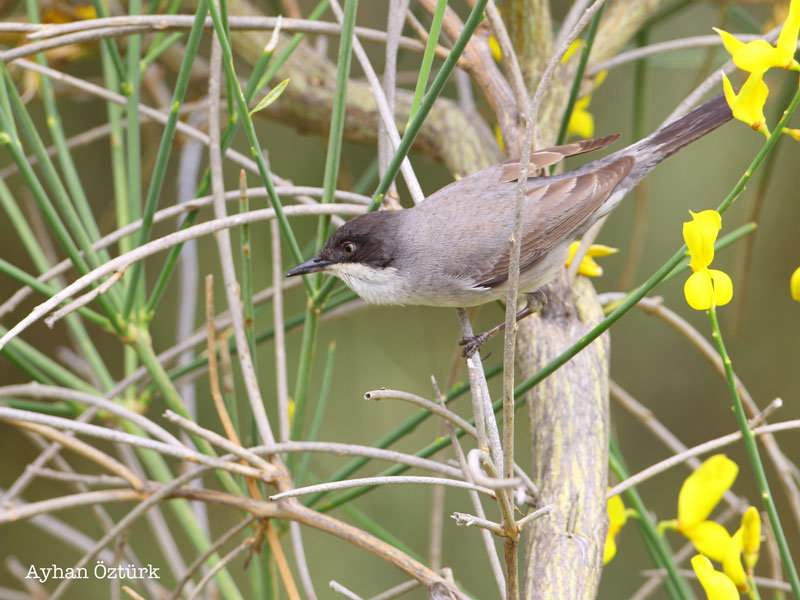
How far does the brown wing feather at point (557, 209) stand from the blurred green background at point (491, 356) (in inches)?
60.8

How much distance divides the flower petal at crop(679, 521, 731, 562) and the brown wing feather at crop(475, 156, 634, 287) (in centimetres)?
73

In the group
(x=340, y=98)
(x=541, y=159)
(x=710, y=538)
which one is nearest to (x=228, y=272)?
(x=340, y=98)

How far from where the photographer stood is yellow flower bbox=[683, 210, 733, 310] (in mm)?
1264

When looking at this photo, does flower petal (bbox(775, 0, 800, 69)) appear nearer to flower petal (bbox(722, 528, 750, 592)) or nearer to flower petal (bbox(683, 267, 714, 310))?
flower petal (bbox(683, 267, 714, 310))

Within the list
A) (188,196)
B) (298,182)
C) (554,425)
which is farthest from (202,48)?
(554,425)

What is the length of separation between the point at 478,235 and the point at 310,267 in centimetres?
48

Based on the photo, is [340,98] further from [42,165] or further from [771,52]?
[771,52]

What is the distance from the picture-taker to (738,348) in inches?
175

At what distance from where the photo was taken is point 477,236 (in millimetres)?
2082

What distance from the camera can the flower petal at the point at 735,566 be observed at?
1.35 meters

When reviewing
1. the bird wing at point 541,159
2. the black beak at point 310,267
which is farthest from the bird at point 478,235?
the black beak at point 310,267

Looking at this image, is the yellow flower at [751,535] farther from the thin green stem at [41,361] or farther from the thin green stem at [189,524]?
the thin green stem at [41,361]

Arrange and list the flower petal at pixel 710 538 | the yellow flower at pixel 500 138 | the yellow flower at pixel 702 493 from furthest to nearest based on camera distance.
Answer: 1. the yellow flower at pixel 500 138
2. the yellow flower at pixel 702 493
3. the flower petal at pixel 710 538

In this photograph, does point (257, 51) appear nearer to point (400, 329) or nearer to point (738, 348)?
point (400, 329)
